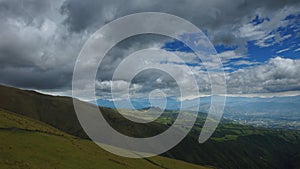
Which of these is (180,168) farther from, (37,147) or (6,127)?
(6,127)

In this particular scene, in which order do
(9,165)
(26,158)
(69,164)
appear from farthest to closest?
(69,164) < (26,158) < (9,165)


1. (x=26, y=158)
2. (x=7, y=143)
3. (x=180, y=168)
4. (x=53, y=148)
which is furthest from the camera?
(x=180, y=168)

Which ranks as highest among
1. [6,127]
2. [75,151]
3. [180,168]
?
[6,127]

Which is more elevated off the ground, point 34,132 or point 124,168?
point 34,132

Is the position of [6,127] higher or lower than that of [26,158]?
higher

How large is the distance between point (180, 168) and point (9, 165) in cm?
5872

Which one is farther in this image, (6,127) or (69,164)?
(6,127)

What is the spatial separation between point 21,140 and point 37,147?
6008mm

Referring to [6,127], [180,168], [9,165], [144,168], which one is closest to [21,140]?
[6,127]

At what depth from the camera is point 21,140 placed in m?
60.8

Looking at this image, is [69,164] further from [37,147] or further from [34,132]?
[34,132]

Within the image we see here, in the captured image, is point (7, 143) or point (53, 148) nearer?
point (7, 143)

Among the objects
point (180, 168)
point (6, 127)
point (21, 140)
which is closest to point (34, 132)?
point (6, 127)

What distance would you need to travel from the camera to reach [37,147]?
2274 inches
